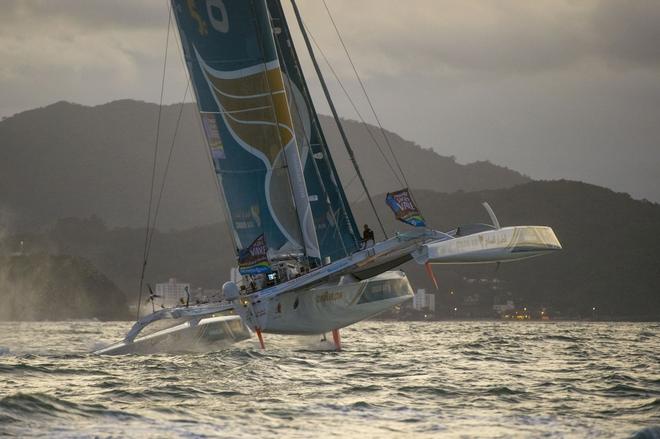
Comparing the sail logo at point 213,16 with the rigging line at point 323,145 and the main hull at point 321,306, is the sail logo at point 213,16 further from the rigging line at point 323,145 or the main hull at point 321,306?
the main hull at point 321,306

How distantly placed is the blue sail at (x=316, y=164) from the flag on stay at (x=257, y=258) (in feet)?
17.9

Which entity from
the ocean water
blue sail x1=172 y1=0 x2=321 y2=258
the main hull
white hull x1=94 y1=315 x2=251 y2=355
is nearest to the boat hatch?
the main hull

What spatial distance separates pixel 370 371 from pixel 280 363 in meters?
3.30

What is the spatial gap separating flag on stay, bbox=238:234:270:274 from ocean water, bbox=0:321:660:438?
8.56ft

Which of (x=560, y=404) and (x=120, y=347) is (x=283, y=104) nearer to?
(x=120, y=347)

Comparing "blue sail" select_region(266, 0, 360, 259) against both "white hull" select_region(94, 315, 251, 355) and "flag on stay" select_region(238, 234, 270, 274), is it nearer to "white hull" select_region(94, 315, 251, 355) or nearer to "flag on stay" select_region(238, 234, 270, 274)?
"white hull" select_region(94, 315, 251, 355)

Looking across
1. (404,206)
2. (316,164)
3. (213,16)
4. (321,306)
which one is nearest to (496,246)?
(404,206)

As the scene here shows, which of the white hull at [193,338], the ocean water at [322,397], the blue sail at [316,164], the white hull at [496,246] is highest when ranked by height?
the blue sail at [316,164]

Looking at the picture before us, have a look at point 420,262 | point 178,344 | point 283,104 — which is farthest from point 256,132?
point 420,262

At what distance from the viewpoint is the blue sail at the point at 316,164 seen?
1443 inches

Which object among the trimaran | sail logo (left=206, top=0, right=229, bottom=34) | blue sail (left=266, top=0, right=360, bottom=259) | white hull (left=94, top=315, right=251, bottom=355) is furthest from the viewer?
blue sail (left=266, top=0, right=360, bottom=259)

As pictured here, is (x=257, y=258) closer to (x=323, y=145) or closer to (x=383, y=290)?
(x=383, y=290)

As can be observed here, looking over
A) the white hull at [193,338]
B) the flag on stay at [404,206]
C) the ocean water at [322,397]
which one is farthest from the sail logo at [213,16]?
the ocean water at [322,397]

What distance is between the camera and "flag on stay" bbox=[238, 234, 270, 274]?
3117 centimetres
